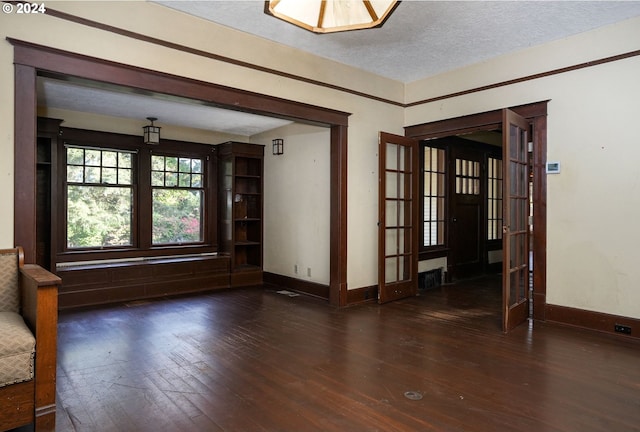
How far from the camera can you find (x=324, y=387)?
2.68 metres

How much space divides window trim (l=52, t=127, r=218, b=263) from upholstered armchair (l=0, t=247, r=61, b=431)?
361 cm

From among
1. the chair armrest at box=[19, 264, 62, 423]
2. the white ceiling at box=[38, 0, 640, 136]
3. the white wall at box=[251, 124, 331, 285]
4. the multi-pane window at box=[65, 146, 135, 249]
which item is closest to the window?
the multi-pane window at box=[65, 146, 135, 249]

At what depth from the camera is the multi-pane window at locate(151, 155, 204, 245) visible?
638 centimetres

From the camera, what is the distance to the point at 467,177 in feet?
23.4

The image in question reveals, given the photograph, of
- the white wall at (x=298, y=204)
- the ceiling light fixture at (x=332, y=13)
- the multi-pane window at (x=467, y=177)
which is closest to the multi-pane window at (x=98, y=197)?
the white wall at (x=298, y=204)

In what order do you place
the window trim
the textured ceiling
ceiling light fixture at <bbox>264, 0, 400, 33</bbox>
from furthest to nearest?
1. the window trim
2. the textured ceiling
3. ceiling light fixture at <bbox>264, 0, 400, 33</bbox>

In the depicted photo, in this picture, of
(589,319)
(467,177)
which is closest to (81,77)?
(589,319)

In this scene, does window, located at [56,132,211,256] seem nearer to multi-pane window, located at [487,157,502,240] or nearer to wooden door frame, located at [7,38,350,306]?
wooden door frame, located at [7,38,350,306]

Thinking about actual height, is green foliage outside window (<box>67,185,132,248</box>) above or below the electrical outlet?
above

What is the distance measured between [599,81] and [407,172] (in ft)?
7.63

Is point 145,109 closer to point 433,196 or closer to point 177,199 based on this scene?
point 177,199

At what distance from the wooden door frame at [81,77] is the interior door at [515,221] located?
1908mm

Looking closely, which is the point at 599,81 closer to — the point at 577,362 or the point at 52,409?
the point at 577,362

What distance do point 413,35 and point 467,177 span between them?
3704 millimetres
